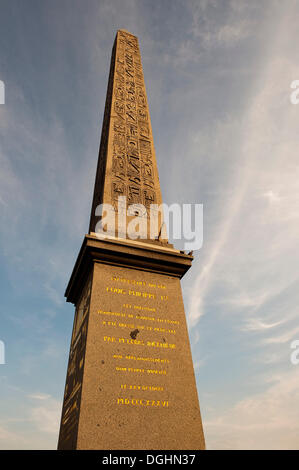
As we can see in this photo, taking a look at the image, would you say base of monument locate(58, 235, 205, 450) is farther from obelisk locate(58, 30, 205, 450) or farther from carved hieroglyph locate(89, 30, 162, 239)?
carved hieroglyph locate(89, 30, 162, 239)

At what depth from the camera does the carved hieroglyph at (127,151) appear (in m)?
8.42

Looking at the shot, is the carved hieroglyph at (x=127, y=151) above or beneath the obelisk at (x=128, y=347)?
above

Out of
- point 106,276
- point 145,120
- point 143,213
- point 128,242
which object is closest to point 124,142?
point 145,120

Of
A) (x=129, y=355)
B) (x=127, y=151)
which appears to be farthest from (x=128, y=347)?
(x=127, y=151)

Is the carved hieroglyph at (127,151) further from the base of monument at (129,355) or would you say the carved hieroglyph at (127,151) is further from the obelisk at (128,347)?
the base of monument at (129,355)

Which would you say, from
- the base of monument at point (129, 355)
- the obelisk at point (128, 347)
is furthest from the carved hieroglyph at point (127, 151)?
the base of monument at point (129, 355)

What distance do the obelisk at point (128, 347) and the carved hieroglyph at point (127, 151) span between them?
0.26 feet

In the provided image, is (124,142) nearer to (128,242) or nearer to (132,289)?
(128,242)

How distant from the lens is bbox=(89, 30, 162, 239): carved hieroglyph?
8.42 meters

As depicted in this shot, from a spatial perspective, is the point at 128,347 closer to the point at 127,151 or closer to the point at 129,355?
the point at 129,355

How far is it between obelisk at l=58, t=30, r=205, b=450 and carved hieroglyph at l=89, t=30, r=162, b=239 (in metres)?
0.08
